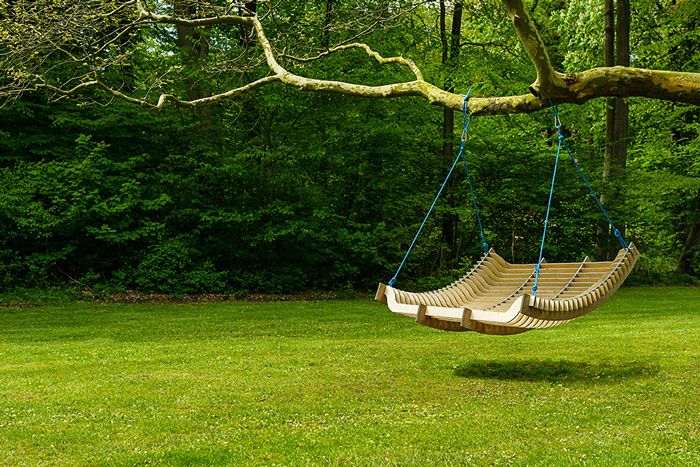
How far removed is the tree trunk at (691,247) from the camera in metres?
22.0

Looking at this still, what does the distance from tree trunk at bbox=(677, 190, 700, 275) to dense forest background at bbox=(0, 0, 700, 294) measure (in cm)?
239

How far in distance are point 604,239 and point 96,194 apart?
12.1 meters

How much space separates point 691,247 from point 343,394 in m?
18.4

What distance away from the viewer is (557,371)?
7.56 metres

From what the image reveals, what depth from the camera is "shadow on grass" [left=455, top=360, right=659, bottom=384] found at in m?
7.19

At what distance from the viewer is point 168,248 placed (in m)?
15.4

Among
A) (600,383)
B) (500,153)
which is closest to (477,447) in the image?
(600,383)

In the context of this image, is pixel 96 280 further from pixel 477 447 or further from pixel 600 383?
pixel 477 447

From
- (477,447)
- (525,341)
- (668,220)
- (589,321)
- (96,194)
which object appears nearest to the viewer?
(477,447)

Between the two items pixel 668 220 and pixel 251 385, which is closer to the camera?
pixel 251 385

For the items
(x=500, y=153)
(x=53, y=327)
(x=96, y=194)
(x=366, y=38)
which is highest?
(x=366, y=38)

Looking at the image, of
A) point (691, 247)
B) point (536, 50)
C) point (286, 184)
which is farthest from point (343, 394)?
point (691, 247)

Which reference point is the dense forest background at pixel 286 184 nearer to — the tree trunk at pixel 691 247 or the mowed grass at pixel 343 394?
the tree trunk at pixel 691 247

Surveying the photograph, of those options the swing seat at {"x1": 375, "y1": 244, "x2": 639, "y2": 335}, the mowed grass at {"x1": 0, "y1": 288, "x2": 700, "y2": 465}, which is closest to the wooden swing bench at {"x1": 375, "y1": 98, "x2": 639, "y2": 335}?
the swing seat at {"x1": 375, "y1": 244, "x2": 639, "y2": 335}
